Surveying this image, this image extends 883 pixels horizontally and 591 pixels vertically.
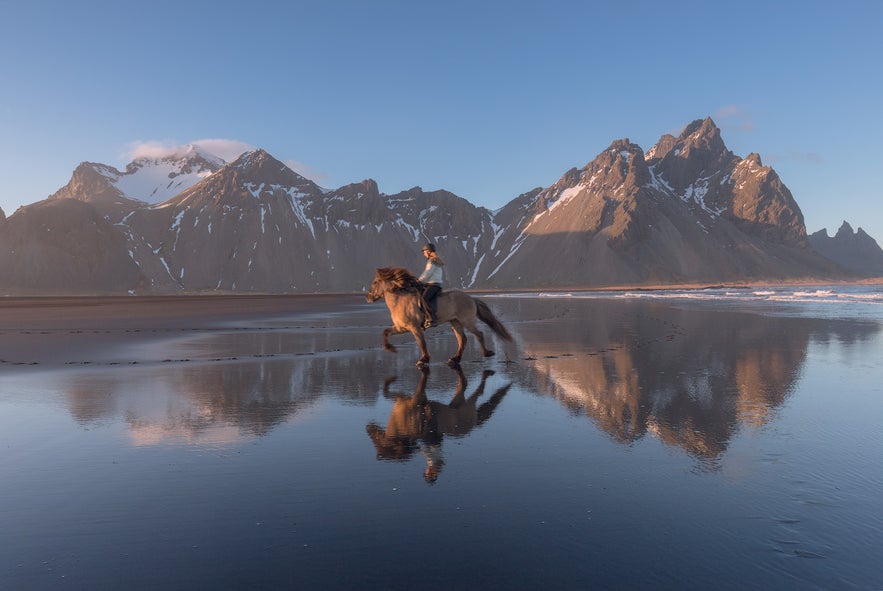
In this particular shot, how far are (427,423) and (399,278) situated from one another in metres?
6.23

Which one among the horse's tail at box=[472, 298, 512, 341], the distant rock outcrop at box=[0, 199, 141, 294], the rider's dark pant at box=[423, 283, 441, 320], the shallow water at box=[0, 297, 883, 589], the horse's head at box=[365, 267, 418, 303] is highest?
the distant rock outcrop at box=[0, 199, 141, 294]

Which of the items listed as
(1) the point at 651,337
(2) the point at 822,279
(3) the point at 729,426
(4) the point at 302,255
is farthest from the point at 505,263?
(3) the point at 729,426

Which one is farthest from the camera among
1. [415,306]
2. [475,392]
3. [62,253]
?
[62,253]

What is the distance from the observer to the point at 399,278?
43.7 ft

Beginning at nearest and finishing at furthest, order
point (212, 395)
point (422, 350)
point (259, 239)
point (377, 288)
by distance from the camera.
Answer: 1. point (212, 395)
2. point (422, 350)
3. point (377, 288)
4. point (259, 239)

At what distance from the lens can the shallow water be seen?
3609 mm

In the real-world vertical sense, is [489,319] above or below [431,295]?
below

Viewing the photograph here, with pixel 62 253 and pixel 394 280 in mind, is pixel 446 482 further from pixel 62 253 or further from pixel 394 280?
pixel 62 253

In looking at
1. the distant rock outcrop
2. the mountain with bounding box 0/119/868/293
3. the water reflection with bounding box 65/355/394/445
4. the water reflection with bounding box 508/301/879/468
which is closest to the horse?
the water reflection with bounding box 65/355/394/445

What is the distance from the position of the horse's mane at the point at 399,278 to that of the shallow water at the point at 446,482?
9.51ft

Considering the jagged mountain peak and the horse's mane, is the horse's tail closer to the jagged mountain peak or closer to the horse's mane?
the horse's mane

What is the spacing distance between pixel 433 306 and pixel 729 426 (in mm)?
7433

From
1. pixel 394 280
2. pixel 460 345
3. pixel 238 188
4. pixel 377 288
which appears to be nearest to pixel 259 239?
pixel 238 188

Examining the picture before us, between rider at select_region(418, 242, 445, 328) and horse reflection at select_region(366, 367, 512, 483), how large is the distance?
3166 mm
